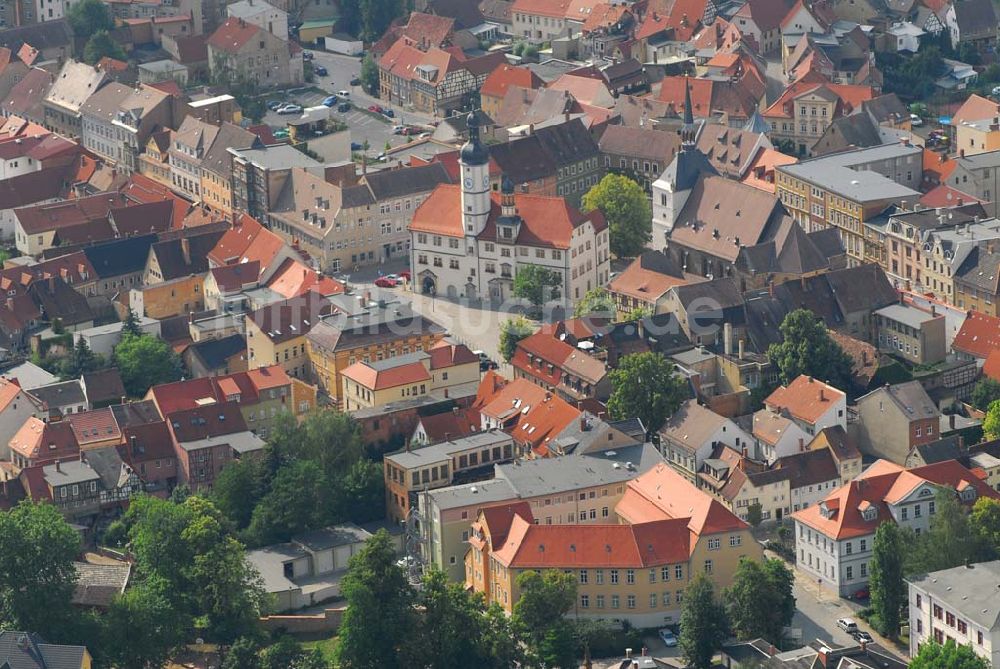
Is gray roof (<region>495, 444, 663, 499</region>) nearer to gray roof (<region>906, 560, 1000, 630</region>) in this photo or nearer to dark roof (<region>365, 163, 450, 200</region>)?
gray roof (<region>906, 560, 1000, 630</region>)

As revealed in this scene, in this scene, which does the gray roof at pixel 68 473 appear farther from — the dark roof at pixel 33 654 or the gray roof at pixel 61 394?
the dark roof at pixel 33 654

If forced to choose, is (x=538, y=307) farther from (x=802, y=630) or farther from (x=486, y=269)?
(x=802, y=630)

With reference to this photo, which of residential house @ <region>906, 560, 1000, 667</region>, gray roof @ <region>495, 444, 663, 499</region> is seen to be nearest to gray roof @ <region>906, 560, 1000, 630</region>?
residential house @ <region>906, 560, 1000, 667</region>

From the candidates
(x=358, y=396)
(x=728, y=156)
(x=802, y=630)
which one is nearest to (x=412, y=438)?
(x=358, y=396)

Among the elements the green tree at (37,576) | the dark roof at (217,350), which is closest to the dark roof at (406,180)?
the dark roof at (217,350)

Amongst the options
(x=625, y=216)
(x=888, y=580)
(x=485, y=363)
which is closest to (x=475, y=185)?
(x=625, y=216)
